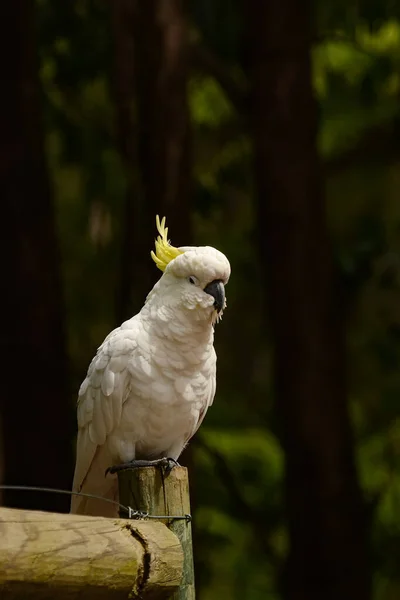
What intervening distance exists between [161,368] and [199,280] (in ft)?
0.79

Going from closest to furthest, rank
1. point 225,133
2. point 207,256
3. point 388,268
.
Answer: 1. point 207,256
2. point 388,268
3. point 225,133

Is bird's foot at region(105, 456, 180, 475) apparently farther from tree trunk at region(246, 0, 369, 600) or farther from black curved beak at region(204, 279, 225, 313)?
tree trunk at region(246, 0, 369, 600)

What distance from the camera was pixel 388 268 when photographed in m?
5.30

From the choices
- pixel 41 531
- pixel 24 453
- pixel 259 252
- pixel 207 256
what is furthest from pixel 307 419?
pixel 41 531

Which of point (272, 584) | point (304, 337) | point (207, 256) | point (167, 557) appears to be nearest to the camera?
point (167, 557)

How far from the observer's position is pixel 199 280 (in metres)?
2.38

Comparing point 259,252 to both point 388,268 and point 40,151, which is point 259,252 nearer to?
point 388,268

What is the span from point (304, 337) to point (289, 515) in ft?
2.85

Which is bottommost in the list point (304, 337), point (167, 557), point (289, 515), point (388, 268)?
point (167, 557)

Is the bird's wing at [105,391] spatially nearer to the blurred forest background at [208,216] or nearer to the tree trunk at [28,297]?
the blurred forest background at [208,216]

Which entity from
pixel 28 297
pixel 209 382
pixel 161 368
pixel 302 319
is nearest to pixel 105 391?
pixel 161 368

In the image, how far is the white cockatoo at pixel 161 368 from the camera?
7.84 ft

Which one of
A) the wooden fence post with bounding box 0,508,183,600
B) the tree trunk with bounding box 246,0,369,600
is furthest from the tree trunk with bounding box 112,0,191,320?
the wooden fence post with bounding box 0,508,183,600

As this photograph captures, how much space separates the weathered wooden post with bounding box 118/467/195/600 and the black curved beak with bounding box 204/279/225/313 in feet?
1.28
